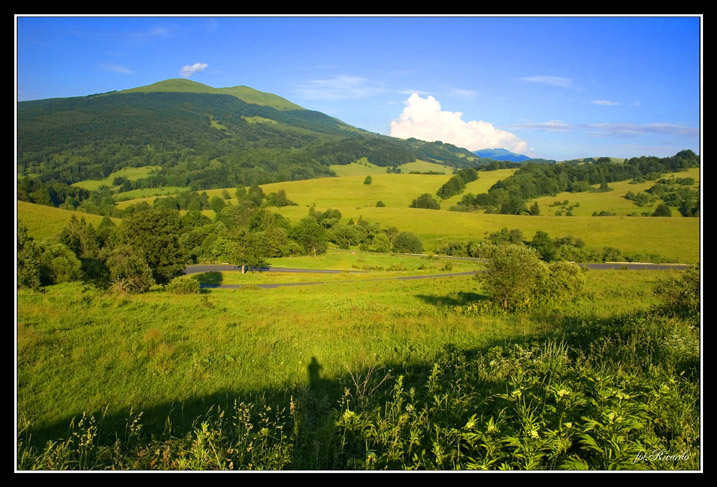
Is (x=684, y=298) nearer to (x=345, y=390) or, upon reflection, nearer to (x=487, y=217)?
(x=345, y=390)

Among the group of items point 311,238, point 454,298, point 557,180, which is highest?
point 557,180

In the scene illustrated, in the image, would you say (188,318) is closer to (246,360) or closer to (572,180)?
(246,360)

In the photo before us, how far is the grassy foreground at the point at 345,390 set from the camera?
350 cm

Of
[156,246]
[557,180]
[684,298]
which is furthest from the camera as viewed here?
[557,180]

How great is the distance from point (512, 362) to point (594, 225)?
71639 mm

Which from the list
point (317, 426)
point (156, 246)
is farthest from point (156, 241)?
point (317, 426)

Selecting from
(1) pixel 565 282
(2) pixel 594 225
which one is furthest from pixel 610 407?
(2) pixel 594 225

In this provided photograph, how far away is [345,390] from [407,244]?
228ft

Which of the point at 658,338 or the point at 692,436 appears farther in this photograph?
the point at 658,338

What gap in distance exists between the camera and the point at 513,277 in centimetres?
1664

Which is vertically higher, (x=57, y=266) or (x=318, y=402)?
(x=57, y=266)

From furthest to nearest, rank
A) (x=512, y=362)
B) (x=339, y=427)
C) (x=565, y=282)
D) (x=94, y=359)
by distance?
(x=565, y=282)
(x=94, y=359)
(x=512, y=362)
(x=339, y=427)

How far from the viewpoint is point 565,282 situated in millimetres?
18109

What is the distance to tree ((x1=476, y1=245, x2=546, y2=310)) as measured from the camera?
16.7 metres
